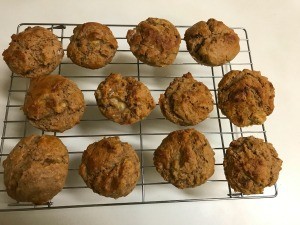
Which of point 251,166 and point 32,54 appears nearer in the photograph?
point 251,166

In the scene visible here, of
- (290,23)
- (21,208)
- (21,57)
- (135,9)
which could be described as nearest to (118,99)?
(21,57)

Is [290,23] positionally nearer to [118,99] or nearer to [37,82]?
[118,99]

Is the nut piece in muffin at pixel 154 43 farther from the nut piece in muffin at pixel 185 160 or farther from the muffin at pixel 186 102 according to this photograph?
the nut piece in muffin at pixel 185 160

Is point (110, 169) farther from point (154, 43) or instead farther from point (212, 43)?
point (212, 43)

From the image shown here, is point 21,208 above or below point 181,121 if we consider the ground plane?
below

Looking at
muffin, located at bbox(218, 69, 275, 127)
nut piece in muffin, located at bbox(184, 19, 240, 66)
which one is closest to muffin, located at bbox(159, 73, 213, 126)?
muffin, located at bbox(218, 69, 275, 127)

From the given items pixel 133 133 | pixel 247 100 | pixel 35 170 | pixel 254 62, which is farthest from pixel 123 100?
pixel 254 62
